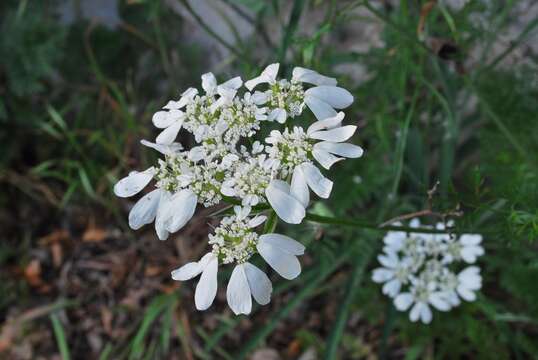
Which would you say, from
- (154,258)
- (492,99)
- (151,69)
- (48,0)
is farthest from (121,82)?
(492,99)

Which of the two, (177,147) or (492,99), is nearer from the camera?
(177,147)

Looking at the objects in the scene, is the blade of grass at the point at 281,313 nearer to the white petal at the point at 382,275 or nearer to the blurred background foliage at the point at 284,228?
the blurred background foliage at the point at 284,228

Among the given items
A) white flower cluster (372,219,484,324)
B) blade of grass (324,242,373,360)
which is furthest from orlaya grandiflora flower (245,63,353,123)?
blade of grass (324,242,373,360)

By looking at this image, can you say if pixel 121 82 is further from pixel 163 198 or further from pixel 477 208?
pixel 477 208

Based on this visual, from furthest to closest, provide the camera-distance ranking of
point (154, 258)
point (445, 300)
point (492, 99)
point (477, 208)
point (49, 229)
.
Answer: point (49, 229) → point (154, 258) → point (492, 99) → point (445, 300) → point (477, 208)

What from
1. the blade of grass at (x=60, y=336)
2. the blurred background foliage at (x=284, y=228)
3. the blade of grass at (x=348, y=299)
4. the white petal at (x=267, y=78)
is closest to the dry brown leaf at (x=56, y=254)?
the blurred background foliage at (x=284, y=228)

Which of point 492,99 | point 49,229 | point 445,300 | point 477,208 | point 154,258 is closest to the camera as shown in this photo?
point 477,208
